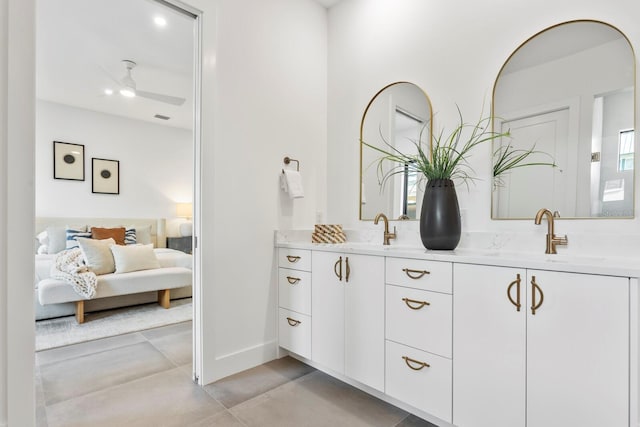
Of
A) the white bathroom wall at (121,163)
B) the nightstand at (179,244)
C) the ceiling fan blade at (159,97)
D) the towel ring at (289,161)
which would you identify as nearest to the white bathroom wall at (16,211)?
the towel ring at (289,161)

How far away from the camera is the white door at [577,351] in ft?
3.67

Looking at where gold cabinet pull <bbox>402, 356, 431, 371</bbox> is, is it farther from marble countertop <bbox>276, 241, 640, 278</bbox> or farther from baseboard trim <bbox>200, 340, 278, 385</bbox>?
baseboard trim <bbox>200, 340, 278, 385</bbox>

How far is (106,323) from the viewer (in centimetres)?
327

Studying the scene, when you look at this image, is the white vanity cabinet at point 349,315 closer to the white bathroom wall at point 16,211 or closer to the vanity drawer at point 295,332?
the vanity drawer at point 295,332

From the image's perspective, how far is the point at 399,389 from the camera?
5.60 ft

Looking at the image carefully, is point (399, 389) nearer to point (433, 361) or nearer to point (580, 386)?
point (433, 361)

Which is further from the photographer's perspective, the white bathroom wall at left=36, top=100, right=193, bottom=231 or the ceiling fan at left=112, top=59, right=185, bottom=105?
the white bathroom wall at left=36, top=100, right=193, bottom=231

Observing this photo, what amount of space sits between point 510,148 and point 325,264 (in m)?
1.28

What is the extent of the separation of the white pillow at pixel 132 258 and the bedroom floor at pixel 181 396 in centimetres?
125

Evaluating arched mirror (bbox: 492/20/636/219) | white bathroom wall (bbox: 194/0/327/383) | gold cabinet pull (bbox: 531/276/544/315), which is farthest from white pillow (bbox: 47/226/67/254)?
gold cabinet pull (bbox: 531/276/544/315)

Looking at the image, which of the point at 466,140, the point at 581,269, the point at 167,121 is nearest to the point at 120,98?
the point at 167,121

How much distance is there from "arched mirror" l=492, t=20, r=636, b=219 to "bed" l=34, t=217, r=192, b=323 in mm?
3517

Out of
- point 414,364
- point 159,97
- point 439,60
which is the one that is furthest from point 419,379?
point 159,97

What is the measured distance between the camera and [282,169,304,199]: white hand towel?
246cm
